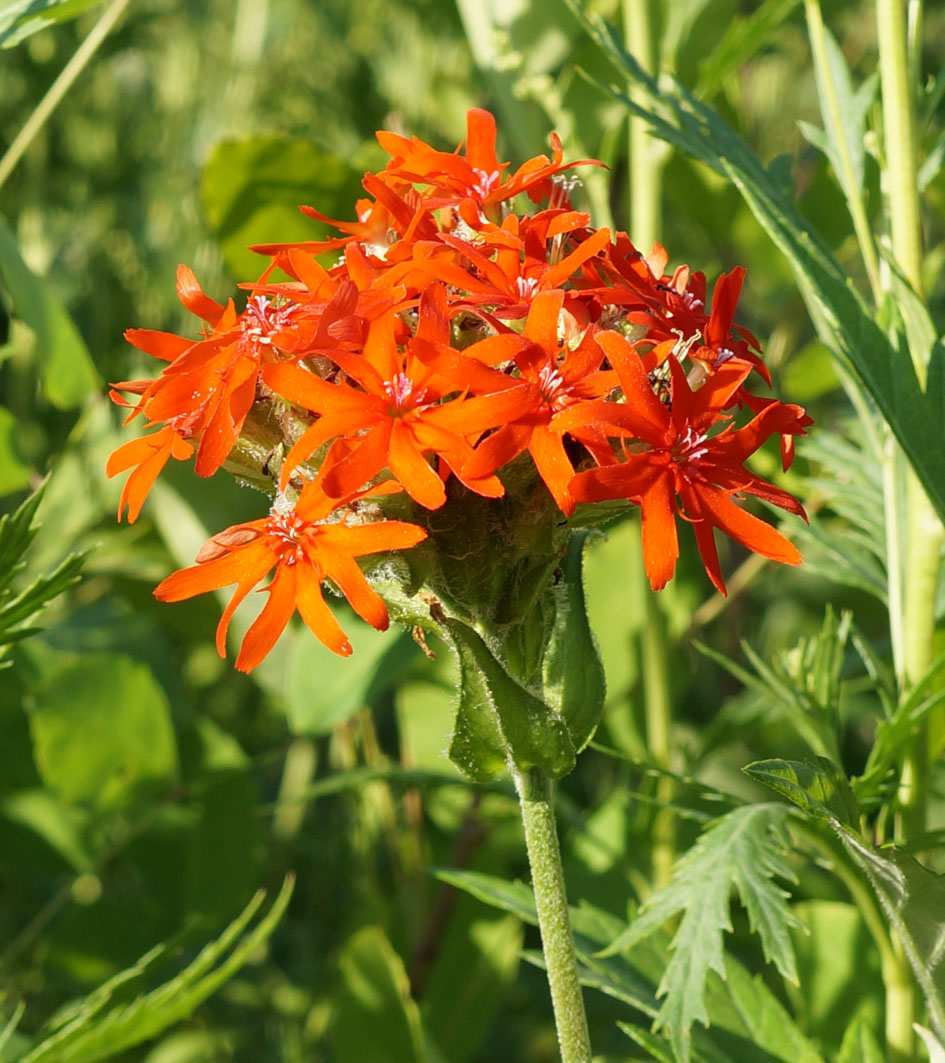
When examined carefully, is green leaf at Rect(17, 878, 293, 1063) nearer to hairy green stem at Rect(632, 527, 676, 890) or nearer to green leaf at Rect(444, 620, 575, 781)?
green leaf at Rect(444, 620, 575, 781)

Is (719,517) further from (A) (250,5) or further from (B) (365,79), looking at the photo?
(A) (250,5)

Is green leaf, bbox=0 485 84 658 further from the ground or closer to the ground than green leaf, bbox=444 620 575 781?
further from the ground

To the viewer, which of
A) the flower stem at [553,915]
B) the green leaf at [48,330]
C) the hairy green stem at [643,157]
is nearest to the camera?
the flower stem at [553,915]

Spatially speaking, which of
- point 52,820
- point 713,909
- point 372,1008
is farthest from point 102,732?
point 713,909

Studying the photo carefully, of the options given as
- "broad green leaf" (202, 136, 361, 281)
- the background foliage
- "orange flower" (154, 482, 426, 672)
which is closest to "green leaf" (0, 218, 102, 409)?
the background foliage

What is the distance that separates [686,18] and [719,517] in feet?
2.03

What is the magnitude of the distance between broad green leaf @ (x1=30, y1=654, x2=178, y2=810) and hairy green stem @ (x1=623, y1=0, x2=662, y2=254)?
54 centimetres

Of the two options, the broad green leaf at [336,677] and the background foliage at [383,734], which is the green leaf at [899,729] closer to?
the background foliage at [383,734]

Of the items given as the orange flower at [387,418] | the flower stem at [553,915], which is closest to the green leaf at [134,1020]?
the flower stem at [553,915]

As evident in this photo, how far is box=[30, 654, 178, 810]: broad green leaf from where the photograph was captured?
3.00 ft

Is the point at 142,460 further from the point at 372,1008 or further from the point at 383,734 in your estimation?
the point at 383,734

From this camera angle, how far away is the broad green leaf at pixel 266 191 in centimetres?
96

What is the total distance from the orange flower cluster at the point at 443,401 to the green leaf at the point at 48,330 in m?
0.28

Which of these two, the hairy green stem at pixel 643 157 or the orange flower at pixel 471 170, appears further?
the hairy green stem at pixel 643 157
